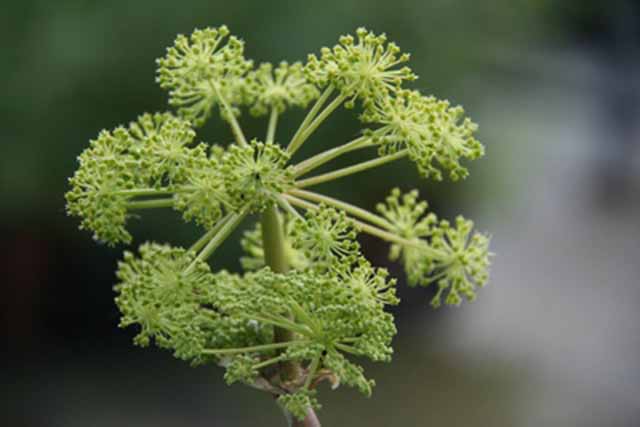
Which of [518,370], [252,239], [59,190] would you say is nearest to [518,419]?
[518,370]

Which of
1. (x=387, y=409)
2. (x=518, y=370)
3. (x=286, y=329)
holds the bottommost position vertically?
(x=286, y=329)

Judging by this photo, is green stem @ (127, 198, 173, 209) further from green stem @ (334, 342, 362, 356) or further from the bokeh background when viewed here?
the bokeh background

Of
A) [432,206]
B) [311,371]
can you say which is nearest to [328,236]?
[311,371]

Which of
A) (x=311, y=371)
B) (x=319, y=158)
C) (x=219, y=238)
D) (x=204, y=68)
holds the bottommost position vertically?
(x=311, y=371)

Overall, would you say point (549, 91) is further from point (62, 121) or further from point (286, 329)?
point (286, 329)

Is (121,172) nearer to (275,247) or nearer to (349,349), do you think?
(275,247)
